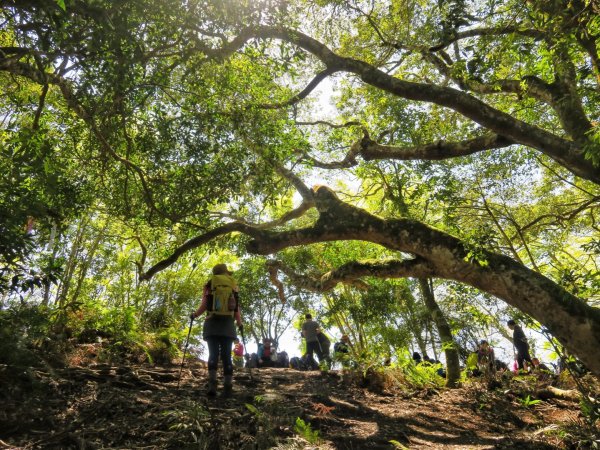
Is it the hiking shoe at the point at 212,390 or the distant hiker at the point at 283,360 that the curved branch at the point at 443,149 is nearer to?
the hiking shoe at the point at 212,390

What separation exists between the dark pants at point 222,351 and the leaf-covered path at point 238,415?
50 cm

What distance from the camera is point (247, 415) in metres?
4.55

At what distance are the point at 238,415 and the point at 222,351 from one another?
188 cm

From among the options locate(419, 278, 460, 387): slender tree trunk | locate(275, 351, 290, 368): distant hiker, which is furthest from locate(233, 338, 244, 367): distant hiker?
locate(419, 278, 460, 387): slender tree trunk

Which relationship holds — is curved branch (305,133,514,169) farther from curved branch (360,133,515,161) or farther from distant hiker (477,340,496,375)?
distant hiker (477,340,496,375)

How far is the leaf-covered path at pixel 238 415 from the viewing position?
372 centimetres

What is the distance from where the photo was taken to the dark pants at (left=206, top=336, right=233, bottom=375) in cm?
614

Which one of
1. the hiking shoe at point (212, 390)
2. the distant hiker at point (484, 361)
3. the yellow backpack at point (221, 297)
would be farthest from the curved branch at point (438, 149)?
the hiking shoe at point (212, 390)

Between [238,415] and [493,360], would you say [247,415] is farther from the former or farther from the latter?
[493,360]

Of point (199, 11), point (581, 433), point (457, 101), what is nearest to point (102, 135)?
point (199, 11)

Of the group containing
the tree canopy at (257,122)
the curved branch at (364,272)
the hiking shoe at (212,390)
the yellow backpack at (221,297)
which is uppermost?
the tree canopy at (257,122)

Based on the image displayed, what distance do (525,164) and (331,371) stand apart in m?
8.41

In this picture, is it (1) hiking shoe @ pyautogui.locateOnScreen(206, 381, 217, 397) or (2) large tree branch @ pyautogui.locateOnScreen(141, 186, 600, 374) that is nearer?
(2) large tree branch @ pyautogui.locateOnScreen(141, 186, 600, 374)

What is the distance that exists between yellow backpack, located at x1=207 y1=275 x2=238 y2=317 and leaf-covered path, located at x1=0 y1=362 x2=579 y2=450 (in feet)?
4.37
